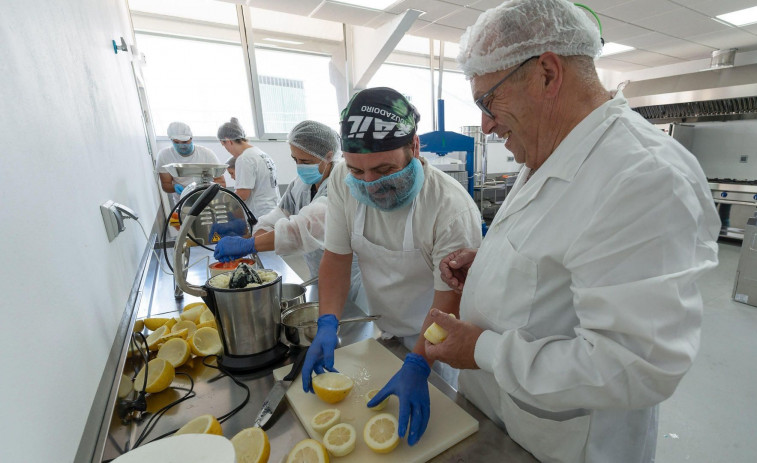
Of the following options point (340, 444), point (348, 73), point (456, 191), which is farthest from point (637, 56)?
point (340, 444)

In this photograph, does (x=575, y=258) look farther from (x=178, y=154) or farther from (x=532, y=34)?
(x=178, y=154)

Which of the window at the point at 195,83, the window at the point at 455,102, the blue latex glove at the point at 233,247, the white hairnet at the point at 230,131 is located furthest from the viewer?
the window at the point at 455,102

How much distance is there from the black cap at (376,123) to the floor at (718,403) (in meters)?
2.27

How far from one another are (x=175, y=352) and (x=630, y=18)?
6250 millimetres

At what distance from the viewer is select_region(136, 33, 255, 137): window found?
457cm

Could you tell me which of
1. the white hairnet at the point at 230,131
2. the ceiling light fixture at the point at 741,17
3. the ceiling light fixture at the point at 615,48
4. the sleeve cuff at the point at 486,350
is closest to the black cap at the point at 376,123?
the sleeve cuff at the point at 486,350

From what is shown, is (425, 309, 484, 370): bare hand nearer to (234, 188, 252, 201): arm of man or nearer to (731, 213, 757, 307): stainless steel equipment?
(234, 188, 252, 201): arm of man

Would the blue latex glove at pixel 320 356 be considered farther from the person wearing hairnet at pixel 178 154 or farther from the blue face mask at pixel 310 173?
the person wearing hairnet at pixel 178 154

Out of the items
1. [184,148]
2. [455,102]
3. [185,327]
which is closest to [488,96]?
[185,327]

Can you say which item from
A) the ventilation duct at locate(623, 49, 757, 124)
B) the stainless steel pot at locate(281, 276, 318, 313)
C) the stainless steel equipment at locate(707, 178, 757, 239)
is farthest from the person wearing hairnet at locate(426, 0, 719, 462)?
the ventilation duct at locate(623, 49, 757, 124)

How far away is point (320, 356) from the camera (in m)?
1.12

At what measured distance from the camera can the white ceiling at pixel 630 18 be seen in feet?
13.6

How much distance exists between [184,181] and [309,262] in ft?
7.06

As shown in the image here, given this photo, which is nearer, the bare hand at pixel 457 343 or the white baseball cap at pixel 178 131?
the bare hand at pixel 457 343
